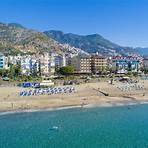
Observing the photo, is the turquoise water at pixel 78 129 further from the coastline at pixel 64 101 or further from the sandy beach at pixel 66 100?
the sandy beach at pixel 66 100

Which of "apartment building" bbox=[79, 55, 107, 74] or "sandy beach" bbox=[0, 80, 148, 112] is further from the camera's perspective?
"apartment building" bbox=[79, 55, 107, 74]

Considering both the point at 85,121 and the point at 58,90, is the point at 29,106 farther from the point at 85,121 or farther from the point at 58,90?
the point at 58,90

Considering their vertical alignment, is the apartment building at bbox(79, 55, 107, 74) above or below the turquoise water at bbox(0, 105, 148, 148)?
above

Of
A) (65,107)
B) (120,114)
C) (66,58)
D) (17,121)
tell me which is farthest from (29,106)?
(66,58)

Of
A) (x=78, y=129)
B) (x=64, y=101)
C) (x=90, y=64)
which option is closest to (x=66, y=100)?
(x=64, y=101)

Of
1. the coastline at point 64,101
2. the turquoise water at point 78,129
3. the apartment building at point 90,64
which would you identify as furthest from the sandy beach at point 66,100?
the apartment building at point 90,64

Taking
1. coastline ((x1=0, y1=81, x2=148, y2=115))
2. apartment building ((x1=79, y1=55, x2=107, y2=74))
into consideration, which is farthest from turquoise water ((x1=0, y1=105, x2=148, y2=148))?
apartment building ((x1=79, y1=55, x2=107, y2=74))

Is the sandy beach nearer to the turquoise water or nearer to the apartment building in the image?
the turquoise water

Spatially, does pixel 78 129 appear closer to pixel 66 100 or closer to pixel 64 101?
pixel 64 101
